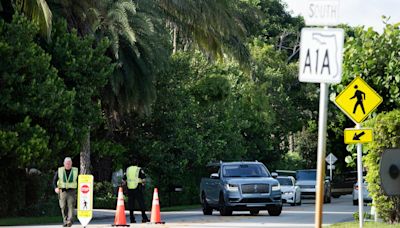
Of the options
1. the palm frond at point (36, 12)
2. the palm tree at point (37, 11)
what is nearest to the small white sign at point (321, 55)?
the palm tree at point (37, 11)

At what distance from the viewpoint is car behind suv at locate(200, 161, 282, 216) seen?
32.9 metres

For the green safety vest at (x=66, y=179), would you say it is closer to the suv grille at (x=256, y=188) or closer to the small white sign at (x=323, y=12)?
the suv grille at (x=256, y=188)

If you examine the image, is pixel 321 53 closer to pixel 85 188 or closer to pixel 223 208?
pixel 85 188

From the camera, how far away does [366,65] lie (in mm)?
25547

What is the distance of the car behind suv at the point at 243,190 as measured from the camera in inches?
1297

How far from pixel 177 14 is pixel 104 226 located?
14.3 meters

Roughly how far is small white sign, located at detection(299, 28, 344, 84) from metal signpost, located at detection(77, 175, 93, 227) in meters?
12.6

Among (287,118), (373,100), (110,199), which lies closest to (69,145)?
(110,199)

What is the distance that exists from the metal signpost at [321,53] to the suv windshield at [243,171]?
23.9m

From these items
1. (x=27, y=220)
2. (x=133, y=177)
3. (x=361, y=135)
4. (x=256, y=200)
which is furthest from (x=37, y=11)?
(x=361, y=135)

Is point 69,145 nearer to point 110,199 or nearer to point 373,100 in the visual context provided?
point 110,199

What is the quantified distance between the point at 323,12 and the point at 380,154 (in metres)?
14.1

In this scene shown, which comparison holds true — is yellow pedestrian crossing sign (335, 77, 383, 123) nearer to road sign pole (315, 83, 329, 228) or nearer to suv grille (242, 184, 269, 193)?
suv grille (242, 184, 269, 193)

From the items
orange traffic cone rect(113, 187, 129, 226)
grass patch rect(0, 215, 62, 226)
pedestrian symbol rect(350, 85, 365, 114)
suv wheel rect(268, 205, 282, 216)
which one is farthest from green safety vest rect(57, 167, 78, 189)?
suv wheel rect(268, 205, 282, 216)
